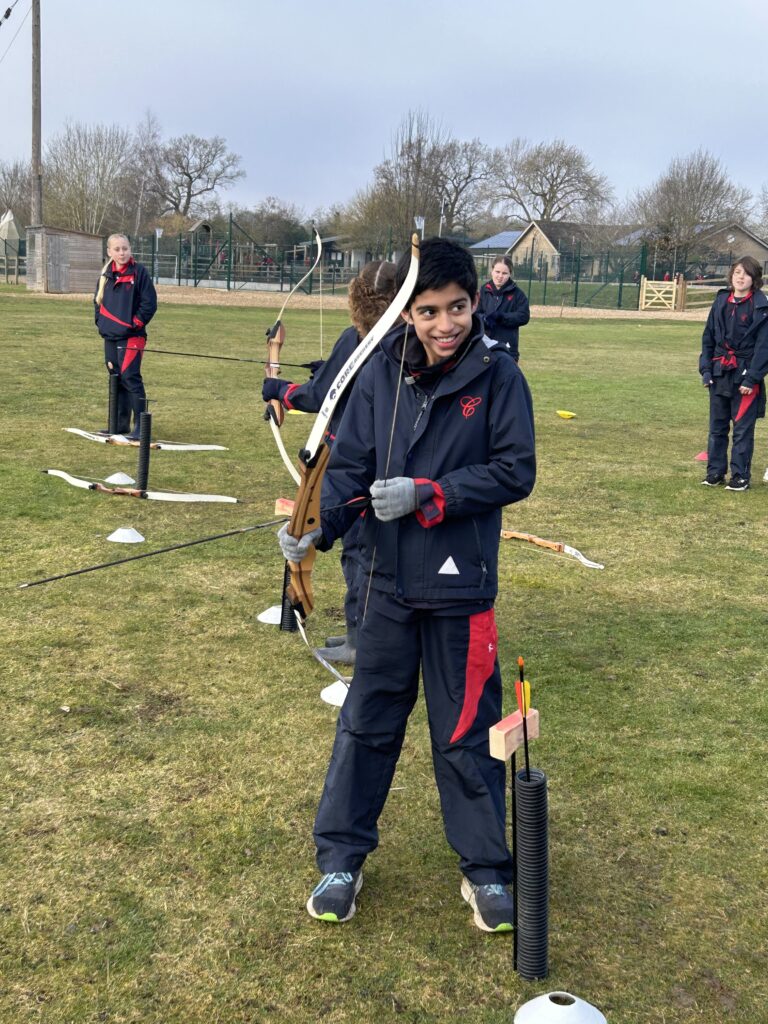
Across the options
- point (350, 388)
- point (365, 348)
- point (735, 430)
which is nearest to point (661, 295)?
point (735, 430)

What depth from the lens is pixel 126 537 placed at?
7.14 meters

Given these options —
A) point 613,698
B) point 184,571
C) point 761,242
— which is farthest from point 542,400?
point 761,242

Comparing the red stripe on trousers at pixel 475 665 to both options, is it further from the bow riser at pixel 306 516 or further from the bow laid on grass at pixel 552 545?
the bow laid on grass at pixel 552 545

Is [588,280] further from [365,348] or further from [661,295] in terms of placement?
[365,348]

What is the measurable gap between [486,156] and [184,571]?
61.8 metres

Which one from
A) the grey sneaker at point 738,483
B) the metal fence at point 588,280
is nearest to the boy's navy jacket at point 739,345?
the grey sneaker at point 738,483

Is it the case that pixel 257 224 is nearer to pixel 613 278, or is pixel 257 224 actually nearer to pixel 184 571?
pixel 613 278

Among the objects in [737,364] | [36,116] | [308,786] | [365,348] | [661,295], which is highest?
[36,116]

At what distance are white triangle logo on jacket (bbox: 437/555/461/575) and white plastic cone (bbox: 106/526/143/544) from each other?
4439mm

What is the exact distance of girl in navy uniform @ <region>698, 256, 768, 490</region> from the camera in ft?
30.1

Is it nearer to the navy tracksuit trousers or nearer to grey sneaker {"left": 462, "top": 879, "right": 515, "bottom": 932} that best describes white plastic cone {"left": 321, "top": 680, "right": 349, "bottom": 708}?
the navy tracksuit trousers

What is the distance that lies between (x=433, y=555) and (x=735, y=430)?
7.23 m

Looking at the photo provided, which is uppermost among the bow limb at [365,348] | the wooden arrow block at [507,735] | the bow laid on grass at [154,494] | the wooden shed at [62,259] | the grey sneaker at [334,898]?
the wooden shed at [62,259]

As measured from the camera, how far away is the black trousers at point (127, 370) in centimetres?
1070
